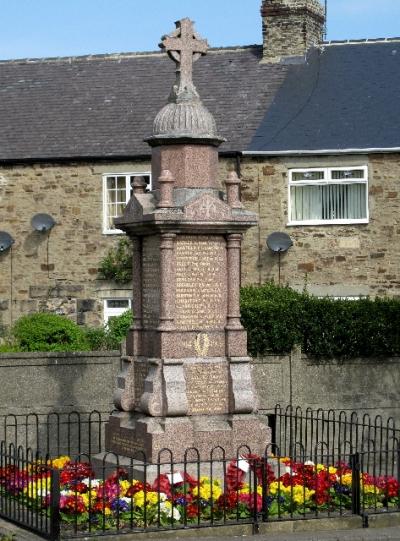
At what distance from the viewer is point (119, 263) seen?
2694 cm

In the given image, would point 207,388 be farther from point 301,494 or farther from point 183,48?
point 183,48

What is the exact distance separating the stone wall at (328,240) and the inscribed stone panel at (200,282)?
11178mm

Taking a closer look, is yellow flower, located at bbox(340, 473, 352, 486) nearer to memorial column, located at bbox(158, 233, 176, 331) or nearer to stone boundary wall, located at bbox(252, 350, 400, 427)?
memorial column, located at bbox(158, 233, 176, 331)

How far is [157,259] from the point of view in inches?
585

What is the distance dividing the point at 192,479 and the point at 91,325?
533 inches

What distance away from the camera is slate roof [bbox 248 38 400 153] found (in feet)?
85.5

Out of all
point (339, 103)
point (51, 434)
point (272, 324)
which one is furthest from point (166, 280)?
point (339, 103)

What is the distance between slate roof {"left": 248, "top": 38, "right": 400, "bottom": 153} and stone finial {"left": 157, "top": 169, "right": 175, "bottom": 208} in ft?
37.5

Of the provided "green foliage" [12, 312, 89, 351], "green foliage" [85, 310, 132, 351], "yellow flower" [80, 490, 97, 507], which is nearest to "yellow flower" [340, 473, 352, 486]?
"yellow flower" [80, 490, 97, 507]

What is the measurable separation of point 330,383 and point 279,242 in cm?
567

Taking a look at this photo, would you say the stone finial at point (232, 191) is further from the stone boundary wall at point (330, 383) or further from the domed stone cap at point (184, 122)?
the stone boundary wall at point (330, 383)

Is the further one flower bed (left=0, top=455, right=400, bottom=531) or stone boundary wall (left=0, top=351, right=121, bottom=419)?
stone boundary wall (left=0, top=351, right=121, bottom=419)

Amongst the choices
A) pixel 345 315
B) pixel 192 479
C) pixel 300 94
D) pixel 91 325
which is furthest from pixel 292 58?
pixel 192 479

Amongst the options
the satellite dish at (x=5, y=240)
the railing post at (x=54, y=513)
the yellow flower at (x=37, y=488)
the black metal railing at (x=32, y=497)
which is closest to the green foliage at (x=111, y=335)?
the satellite dish at (x=5, y=240)
